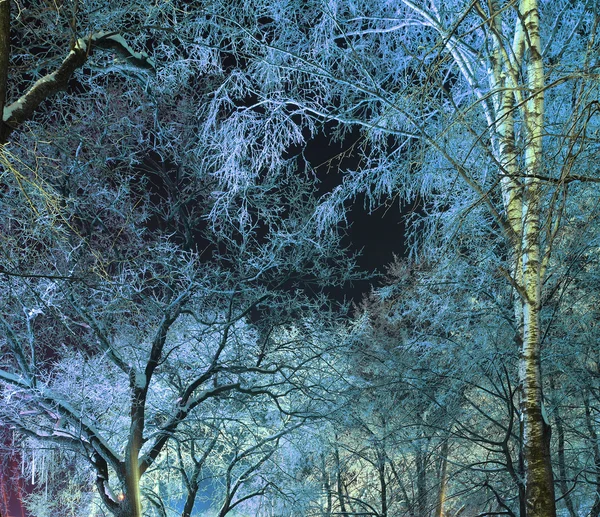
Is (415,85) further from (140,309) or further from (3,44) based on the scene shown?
(140,309)

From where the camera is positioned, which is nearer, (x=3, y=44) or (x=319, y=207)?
(x=3, y=44)

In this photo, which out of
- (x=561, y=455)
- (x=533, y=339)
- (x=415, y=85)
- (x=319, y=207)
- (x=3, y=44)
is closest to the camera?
(x=3, y=44)

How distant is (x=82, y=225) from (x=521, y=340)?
26.3ft

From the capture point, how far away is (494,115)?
5.57 m

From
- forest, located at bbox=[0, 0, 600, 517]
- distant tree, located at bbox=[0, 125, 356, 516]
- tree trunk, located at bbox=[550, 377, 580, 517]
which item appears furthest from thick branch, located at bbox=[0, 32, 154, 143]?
tree trunk, located at bbox=[550, 377, 580, 517]

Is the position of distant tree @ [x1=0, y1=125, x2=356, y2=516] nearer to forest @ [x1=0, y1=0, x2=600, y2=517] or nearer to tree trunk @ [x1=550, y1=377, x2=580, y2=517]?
forest @ [x1=0, y1=0, x2=600, y2=517]

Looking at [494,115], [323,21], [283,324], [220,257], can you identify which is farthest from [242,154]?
[283,324]

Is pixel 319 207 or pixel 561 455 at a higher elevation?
pixel 319 207

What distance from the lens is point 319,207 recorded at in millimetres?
6836

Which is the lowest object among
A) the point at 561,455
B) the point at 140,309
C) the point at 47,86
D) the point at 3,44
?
the point at 561,455

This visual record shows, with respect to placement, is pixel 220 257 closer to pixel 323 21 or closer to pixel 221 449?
pixel 323 21

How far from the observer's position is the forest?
A: 4.52 meters

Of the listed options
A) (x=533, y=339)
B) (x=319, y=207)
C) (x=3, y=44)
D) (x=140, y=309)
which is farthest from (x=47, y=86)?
(x=140, y=309)

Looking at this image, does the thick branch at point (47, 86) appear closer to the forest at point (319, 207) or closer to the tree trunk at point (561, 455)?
the forest at point (319, 207)
